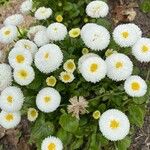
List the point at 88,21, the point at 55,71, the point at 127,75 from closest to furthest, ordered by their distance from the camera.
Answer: the point at 127,75 → the point at 55,71 → the point at 88,21

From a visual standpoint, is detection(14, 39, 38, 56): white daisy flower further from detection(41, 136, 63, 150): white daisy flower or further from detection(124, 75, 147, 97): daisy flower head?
detection(124, 75, 147, 97): daisy flower head

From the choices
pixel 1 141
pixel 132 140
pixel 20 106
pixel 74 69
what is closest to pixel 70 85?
pixel 74 69

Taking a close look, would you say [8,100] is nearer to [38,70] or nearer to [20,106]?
[20,106]

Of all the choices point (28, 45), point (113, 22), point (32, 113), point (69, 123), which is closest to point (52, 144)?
point (69, 123)

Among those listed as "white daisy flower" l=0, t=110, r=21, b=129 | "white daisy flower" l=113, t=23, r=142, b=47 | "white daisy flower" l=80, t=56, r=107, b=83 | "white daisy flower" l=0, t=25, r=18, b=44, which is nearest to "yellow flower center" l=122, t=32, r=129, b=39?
"white daisy flower" l=113, t=23, r=142, b=47

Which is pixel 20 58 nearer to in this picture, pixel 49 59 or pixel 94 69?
pixel 49 59

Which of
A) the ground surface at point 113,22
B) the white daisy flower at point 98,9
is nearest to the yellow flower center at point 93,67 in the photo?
the white daisy flower at point 98,9
